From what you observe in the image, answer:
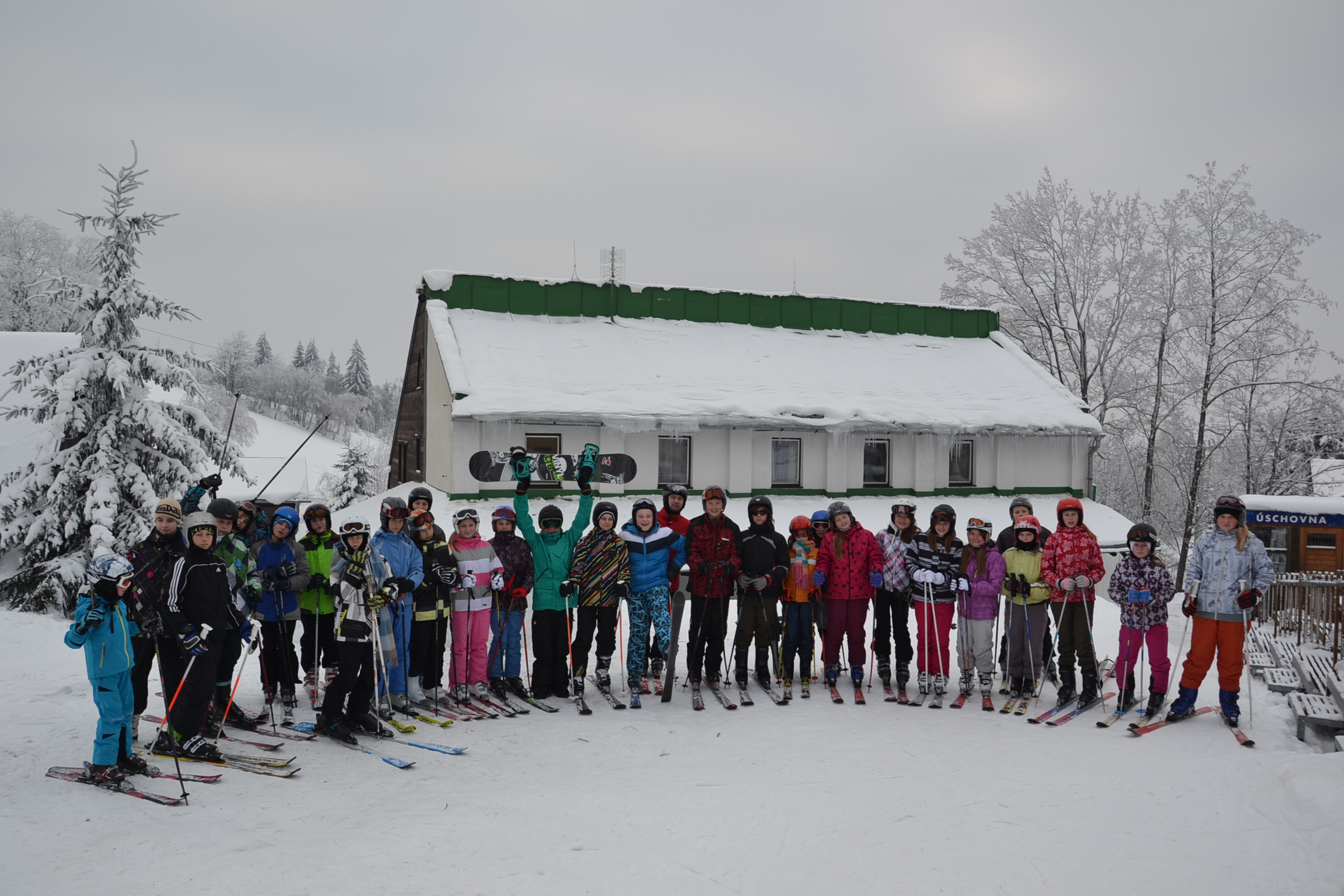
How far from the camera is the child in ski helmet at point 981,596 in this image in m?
6.94

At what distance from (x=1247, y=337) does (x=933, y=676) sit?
20514 mm

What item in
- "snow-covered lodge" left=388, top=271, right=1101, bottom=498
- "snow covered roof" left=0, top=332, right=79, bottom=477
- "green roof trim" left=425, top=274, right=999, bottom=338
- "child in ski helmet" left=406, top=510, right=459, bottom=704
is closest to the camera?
"child in ski helmet" left=406, top=510, right=459, bottom=704

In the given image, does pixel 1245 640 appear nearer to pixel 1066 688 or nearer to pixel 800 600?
pixel 1066 688

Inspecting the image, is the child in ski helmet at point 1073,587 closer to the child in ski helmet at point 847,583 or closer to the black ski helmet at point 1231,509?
the black ski helmet at point 1231,509

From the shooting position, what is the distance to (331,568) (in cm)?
591

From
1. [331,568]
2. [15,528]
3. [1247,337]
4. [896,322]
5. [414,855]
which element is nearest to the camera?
[414,855]

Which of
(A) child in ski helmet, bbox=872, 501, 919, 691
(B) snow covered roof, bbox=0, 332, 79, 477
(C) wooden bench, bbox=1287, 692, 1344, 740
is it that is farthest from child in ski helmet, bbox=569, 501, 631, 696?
(B) snow covered roof, bbox=0, 332, 79, 477

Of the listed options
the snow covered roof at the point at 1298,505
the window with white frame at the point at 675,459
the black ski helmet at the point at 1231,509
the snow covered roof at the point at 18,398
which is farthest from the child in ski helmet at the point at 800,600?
the snow covered roof at the point at 1298,505

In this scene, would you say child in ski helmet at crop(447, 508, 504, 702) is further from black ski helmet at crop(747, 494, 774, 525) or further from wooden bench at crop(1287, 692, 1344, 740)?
wooden bench at crop(1287, 692, 1344, 740)

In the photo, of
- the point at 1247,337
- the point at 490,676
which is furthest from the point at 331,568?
the point at 1247,337

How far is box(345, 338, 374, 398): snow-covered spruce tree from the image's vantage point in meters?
79.4

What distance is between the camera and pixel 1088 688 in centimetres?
672

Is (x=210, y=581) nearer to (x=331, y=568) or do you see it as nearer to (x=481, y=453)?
(x=331, y=568)

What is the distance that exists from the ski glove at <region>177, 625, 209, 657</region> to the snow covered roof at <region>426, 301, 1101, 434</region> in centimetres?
854
